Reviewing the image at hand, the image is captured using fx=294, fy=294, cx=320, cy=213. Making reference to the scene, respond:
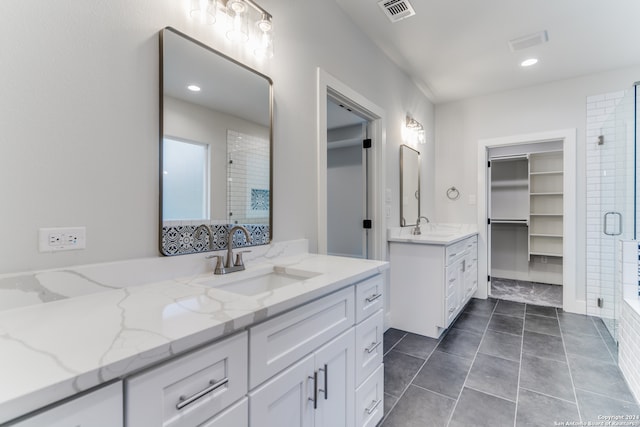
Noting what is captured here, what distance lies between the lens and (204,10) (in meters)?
1.29

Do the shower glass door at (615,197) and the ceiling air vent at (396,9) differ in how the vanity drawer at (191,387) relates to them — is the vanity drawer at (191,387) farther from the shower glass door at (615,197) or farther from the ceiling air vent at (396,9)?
the shower glass door at (615,197)

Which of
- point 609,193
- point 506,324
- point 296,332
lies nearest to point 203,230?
point 296,332

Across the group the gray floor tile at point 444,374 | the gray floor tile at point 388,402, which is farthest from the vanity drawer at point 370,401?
the gray floor tile at point 444,374

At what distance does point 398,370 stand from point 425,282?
33.9 inches

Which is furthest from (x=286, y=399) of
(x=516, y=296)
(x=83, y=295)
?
(x=516, y=296)

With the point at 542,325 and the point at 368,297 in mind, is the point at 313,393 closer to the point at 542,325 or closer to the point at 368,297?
the point at 368,297

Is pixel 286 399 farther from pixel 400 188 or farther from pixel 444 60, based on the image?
pixel 444 60

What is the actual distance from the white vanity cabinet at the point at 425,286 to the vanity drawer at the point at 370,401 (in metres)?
1.28

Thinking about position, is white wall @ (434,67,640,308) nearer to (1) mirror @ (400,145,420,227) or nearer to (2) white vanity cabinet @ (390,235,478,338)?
(1) mirror @ (400,145,420,227)

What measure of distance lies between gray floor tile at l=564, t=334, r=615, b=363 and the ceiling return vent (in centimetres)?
270

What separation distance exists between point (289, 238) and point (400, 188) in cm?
180

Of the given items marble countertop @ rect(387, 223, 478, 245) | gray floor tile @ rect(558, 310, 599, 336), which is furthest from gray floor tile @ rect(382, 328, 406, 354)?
gray floor tile @ rect(558, 310, 599, 336)

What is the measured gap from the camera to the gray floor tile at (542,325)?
2842 millimetres

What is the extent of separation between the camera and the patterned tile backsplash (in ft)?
3.91
